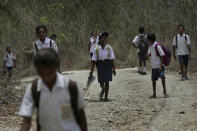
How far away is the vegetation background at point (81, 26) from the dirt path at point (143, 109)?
5.70 m

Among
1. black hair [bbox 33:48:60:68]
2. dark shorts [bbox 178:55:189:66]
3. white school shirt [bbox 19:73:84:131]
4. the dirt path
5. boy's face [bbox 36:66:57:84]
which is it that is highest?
black hair [bbox 33:48:60:68]

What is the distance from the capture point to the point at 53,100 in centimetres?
324

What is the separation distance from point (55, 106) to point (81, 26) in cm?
1774

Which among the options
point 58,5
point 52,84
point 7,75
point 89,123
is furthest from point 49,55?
point 58,5

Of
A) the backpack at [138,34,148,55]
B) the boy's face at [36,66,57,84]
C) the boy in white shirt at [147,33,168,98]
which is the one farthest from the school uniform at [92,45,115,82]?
the boy's face at [36,66,57,84]

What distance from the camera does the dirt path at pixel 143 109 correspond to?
6660 mm

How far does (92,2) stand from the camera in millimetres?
25828

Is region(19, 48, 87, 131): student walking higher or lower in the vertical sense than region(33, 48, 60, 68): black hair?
lower

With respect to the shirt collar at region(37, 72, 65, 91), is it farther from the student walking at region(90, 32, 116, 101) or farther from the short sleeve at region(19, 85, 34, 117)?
the student walking at region(90, 32, 116, 101)

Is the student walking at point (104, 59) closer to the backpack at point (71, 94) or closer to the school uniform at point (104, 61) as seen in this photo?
the school uniform at point (104, 61)

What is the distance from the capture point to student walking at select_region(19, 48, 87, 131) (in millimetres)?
3211

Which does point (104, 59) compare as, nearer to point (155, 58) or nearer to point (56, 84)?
point (155, 58)

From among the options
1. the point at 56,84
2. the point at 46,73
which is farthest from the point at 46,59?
the point at 56,84

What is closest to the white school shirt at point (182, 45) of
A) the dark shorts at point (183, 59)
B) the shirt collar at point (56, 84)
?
the dark shorts at point (183, 59)
